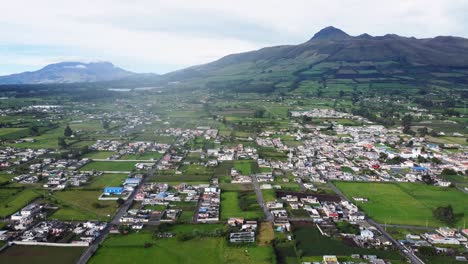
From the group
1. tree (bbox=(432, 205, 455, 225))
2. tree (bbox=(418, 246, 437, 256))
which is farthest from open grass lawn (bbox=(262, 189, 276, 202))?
tree (bbox=(432, 205, 455, 225))

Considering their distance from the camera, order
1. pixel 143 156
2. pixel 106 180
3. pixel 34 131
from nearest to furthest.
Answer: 1. pixel 106 180
2. pixel 143 156
3. pixel 34 131

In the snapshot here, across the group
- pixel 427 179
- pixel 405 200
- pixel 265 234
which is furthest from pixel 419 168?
pixel 265 234

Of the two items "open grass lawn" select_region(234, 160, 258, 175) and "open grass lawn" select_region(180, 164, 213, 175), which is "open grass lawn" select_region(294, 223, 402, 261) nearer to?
"open grass lawn" select_region(234, 160, 258, 175)

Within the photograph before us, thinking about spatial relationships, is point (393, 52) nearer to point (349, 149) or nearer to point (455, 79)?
point (455, 79)

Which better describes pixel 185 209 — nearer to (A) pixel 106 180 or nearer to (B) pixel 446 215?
(A) pixel 106 180

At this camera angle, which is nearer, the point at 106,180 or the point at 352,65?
the point at 106,180

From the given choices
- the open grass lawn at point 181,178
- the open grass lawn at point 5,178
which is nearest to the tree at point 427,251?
the open grass lawn at point 181,178

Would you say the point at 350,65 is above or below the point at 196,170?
above
